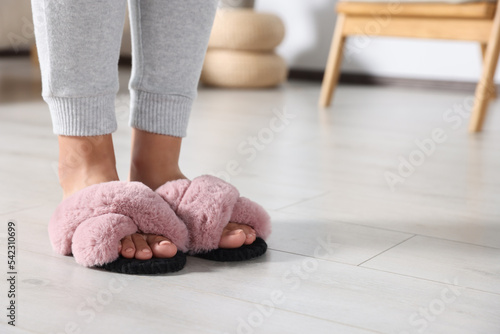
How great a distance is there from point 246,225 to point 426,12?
1.46m

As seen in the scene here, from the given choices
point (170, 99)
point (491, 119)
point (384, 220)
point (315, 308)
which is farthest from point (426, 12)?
point (315, 308)

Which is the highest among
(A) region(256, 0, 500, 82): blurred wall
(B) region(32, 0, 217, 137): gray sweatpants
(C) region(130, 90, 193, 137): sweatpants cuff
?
(B) region(32, 0, 217, 137): gray sweatpants

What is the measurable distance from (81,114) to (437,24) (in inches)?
61.7

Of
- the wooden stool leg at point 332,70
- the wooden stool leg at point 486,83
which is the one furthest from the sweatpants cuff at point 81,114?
the wooden stool leg at point 332,70

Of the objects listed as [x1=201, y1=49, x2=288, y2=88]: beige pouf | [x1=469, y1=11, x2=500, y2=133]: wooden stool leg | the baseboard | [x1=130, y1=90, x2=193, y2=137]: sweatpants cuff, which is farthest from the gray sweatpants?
the baseboard

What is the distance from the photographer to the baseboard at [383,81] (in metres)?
2.99

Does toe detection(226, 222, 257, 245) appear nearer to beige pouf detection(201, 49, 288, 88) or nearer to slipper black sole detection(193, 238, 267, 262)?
slipper black sole detection(193, 238, 267, 262)

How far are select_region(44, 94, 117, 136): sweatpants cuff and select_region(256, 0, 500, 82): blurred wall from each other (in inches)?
96.6

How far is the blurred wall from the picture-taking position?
9.87 feet

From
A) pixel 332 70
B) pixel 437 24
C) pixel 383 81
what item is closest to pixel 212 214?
pixel 437 24

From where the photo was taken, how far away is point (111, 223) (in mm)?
746

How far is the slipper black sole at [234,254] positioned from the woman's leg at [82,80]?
0.06 meters

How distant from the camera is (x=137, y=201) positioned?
2.54 feet

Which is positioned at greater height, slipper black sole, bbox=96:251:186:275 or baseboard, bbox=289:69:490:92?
slipper black sole, bbox=96:251:186:275
